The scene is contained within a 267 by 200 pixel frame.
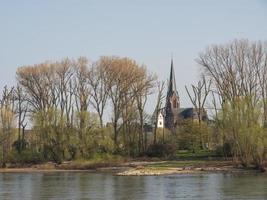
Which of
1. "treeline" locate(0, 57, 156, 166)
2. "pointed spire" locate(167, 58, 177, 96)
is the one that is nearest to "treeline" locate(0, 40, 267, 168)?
"treeline" locate(0, 57, 156, 166)

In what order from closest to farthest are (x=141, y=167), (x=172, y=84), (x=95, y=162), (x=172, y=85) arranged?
(x=141, y=167) → (x=95, y=162) → (x=172, y=84) → (x=172, y=85)

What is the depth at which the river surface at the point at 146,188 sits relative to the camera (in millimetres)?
36438

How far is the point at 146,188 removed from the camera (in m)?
41.6

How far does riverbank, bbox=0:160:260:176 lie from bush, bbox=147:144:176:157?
516 centimetres

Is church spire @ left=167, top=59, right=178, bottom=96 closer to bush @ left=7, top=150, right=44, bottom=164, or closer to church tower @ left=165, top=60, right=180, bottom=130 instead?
church tower @ left=165, top=60, right=180, bottom=130

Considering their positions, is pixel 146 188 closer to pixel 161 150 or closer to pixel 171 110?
pixel 161 150

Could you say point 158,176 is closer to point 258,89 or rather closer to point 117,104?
point 258,89

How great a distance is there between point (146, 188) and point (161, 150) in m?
35.9

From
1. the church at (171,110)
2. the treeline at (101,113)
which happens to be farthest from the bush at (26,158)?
the church at (171,110)

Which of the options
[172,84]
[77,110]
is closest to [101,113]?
[77,110]

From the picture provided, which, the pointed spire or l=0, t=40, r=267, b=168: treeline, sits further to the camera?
the pointed spire

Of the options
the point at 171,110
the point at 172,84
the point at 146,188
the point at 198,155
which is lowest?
the point at 146,188

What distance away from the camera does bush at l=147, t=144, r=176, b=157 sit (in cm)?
7675

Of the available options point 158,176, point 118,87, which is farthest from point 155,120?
point 158,176
